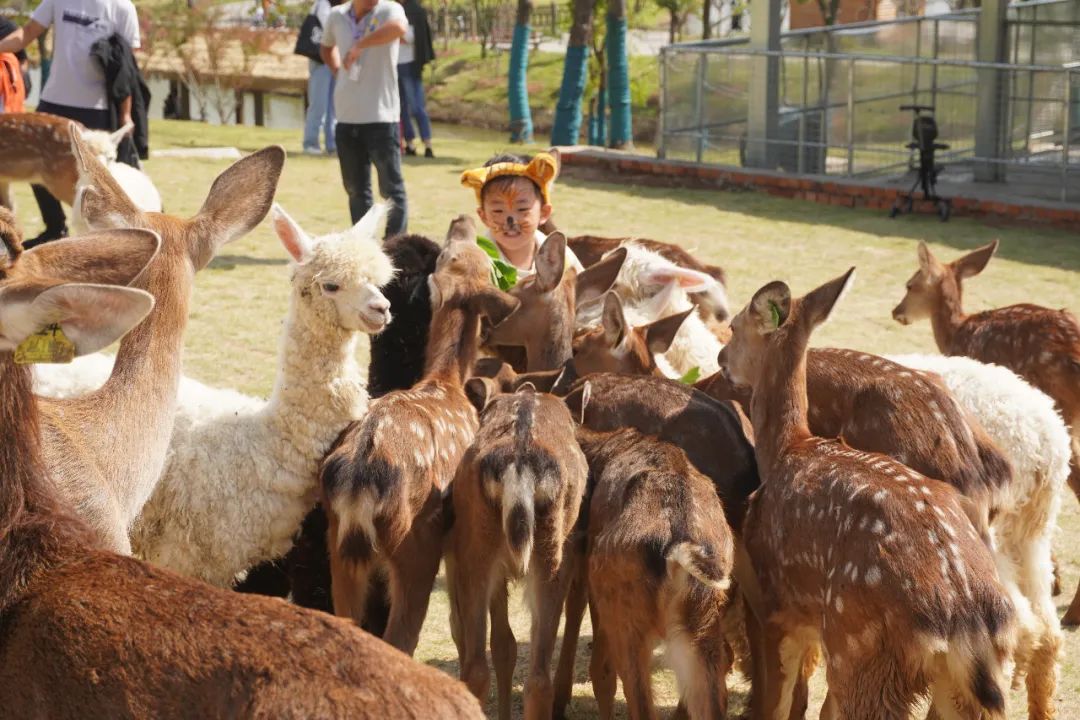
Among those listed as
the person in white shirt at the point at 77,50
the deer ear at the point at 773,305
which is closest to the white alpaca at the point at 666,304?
the deer ear at the point at 773,305

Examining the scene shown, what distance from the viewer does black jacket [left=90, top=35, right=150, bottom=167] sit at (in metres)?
11.2

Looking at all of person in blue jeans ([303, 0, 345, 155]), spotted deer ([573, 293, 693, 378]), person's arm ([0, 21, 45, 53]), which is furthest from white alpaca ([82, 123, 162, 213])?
person in blue jeans ([303, 0, 345, 155])

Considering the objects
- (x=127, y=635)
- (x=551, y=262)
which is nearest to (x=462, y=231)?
(x=551, y=262)

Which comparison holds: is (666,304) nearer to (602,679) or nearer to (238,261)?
(602,679)

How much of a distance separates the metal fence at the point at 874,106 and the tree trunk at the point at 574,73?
2454 millimetres

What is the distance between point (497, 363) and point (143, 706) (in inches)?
141

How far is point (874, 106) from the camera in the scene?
55.2ft

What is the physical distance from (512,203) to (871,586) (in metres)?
3.39

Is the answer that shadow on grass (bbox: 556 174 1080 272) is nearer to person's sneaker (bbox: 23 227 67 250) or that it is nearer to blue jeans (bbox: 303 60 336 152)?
blue jeans (bbox: 303 60 336 152)

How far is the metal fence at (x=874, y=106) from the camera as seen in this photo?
15.8 m

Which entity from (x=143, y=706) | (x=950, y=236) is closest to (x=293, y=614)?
(x=143, y=706)

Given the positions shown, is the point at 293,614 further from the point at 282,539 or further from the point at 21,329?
the point at 282,539

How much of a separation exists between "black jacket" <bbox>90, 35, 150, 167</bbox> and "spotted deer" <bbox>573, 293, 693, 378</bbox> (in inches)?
252

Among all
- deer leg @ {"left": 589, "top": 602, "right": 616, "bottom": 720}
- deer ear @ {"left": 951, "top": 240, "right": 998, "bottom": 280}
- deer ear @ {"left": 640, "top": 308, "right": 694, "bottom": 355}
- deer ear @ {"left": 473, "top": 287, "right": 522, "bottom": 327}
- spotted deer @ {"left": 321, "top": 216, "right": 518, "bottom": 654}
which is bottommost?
deer leg @ {"left": 589, "top": 602, "right": 616, "bottom": 720}
